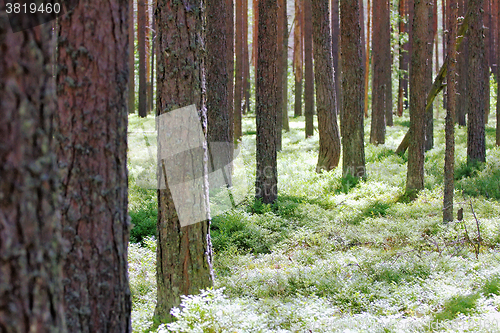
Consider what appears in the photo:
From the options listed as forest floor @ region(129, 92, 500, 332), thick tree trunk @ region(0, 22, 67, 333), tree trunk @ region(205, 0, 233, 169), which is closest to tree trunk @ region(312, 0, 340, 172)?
forest floor @ region(129, 92, 500, 332)

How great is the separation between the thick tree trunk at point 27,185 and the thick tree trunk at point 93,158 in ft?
3.20

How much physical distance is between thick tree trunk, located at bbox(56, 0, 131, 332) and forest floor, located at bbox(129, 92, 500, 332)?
1.05m

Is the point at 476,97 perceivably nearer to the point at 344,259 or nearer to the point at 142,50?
the point at 344,259

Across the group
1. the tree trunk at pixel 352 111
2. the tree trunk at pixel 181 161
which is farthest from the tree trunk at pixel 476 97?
the tree trunk at pixel 181 161

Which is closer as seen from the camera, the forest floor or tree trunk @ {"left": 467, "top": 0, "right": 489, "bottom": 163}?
the forest floor

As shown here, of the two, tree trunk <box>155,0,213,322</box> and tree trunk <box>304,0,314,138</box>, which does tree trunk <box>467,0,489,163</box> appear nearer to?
tree trunk <box>304,0,314,138</box>

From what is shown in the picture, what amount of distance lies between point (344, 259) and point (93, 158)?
178 inches

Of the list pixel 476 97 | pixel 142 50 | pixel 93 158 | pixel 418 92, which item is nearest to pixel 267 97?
pixel 418 92

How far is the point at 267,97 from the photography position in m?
9.59

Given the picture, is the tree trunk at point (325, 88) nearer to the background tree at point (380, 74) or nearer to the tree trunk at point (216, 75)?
the tree trunk at point (216, 75)

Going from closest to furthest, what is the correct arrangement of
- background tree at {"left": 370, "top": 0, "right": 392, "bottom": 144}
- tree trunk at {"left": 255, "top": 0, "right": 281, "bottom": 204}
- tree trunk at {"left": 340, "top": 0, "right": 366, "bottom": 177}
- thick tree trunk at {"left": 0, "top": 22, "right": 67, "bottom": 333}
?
1. thick tree trunk at {"left": 0, "top": 22, "right": 67, "bottom": 333}
2. tree trunk at {"left": 255, "top": 0, "right": 281, "bottom": 204}
3. tree trunk at {"left": 340, "top": 0, "right": 366, "bottom": 177}
4. background tree at {"left": 370, "top": 0, "right": 392, "bottom": 144}

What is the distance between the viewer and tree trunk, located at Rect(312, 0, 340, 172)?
39.8 feet

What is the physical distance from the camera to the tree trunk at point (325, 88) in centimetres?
1213

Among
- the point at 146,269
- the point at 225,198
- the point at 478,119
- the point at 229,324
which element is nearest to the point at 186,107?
the point at 229,324
